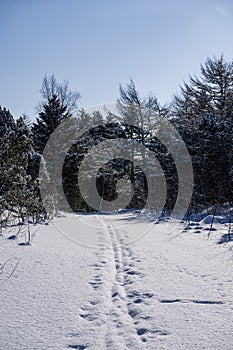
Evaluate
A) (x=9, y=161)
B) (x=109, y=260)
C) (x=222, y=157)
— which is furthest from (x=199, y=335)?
(x=222, y=157)

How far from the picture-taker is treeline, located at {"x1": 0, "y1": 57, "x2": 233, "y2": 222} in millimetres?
8656

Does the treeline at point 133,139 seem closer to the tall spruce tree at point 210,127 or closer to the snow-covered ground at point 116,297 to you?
the tall spruce tree at point 210,127

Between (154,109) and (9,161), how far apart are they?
17307 millimetres

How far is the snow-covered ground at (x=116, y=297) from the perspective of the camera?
215 centimetres

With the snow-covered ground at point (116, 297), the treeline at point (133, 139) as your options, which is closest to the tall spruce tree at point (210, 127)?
the treeline at point (133, 139)

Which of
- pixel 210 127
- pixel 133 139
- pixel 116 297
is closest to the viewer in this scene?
pixel 116 297

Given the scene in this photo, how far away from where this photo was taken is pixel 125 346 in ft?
6.70

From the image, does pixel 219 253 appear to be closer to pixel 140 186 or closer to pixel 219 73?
pixel 140 186

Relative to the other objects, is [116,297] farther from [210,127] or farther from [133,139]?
[133,139]

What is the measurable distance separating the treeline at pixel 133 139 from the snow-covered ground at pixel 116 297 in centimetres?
372

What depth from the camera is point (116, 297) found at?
3.05 m

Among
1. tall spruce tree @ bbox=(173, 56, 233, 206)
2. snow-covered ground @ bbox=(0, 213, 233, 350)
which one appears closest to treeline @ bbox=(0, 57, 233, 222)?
tall spruce tree @ bbox=(173, 56, 233, 206)

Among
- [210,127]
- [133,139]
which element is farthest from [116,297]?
[133,139]

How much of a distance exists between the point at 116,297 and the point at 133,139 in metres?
21.3
